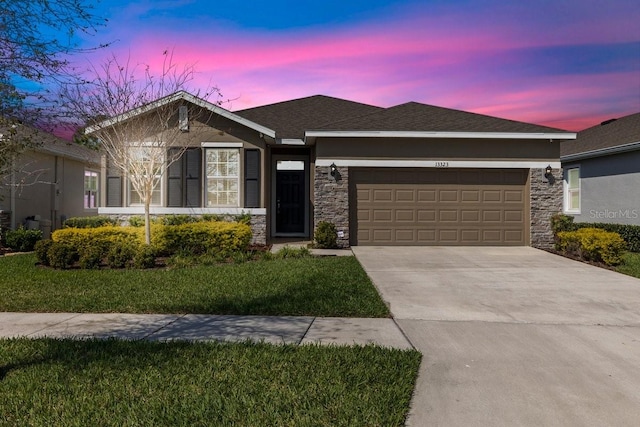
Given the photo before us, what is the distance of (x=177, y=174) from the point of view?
44.5ft

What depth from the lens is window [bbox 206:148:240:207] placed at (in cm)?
1377

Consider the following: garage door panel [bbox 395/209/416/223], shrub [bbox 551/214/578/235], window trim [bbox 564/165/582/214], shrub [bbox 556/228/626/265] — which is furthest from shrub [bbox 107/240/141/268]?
window trim [bbox 564/165/582/214]

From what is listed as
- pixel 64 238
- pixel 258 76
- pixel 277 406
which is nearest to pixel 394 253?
pixel 258 76

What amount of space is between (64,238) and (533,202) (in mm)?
13306

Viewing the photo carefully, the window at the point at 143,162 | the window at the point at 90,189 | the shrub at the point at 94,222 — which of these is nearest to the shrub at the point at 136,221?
the shrub at the point at 94,222

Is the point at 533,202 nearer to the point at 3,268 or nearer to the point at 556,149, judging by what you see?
the point at 556,149

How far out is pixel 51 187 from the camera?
16766mm

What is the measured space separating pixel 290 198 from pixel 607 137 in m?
12.2

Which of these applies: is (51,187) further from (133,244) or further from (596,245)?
(596,245)

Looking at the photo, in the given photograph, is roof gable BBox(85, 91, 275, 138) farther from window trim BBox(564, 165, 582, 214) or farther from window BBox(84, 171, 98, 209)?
window trim BBox(564, 165, 582, 214)

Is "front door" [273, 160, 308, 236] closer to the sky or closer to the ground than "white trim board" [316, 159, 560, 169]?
closer to the ground

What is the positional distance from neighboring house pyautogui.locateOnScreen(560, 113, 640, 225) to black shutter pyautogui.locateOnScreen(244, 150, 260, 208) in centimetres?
1177

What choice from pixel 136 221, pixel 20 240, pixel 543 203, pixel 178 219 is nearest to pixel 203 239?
pixel 178 219

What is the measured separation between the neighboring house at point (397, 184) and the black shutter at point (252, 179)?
32 millimetres
